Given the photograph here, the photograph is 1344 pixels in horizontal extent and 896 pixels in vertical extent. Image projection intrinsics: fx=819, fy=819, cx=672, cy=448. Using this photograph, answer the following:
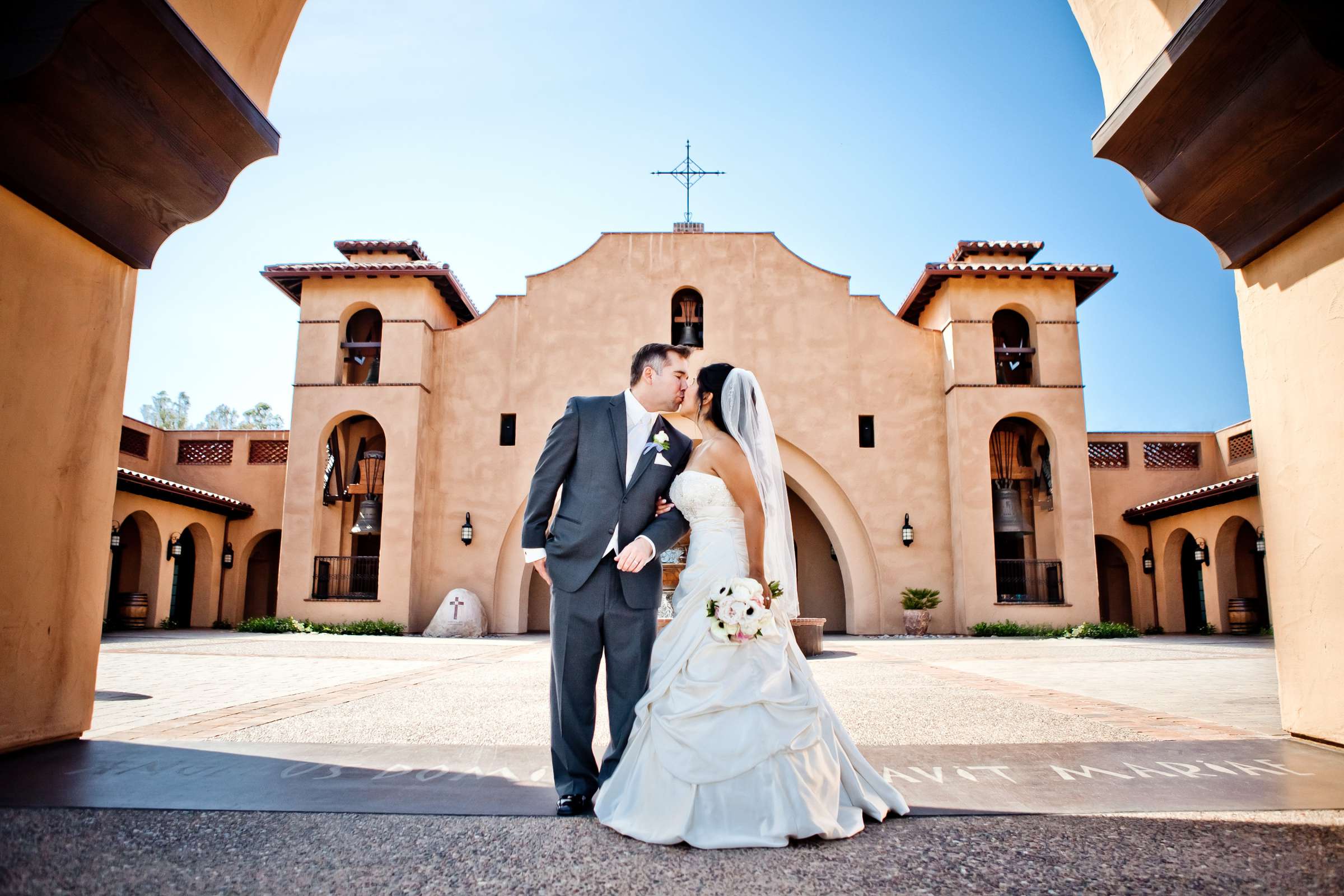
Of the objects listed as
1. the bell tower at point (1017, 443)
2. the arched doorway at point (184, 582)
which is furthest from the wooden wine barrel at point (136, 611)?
the bell tower at point (1017, 443)

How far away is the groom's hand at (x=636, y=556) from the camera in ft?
10.7

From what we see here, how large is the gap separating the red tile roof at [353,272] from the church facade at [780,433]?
0.24 ft

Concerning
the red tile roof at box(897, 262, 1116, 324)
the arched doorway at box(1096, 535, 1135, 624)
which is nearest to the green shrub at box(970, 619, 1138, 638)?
the arched doorway at box(1096, 535, 1135, 624)

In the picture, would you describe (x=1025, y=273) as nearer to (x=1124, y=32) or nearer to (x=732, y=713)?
(x=1124, y=32)

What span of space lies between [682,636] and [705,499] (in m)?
0.61

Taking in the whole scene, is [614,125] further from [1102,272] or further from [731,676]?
[1102,272]

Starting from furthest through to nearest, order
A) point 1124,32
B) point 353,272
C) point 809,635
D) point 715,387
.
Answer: point 353,272 → point 809,635 → point 1124,32 → point 715,387

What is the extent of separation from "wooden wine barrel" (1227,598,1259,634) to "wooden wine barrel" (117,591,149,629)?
22351 mm

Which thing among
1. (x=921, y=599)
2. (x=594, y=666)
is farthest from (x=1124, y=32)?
(x=921, y=599)

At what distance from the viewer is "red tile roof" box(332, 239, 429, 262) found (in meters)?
18.4

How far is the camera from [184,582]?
19672mm

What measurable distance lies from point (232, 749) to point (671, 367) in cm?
301

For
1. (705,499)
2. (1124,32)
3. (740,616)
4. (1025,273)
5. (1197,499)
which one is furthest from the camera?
(1025,273)

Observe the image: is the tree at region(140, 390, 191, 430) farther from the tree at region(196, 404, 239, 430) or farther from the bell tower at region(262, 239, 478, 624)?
the bell tower at region(262, 239, 478, 624)
